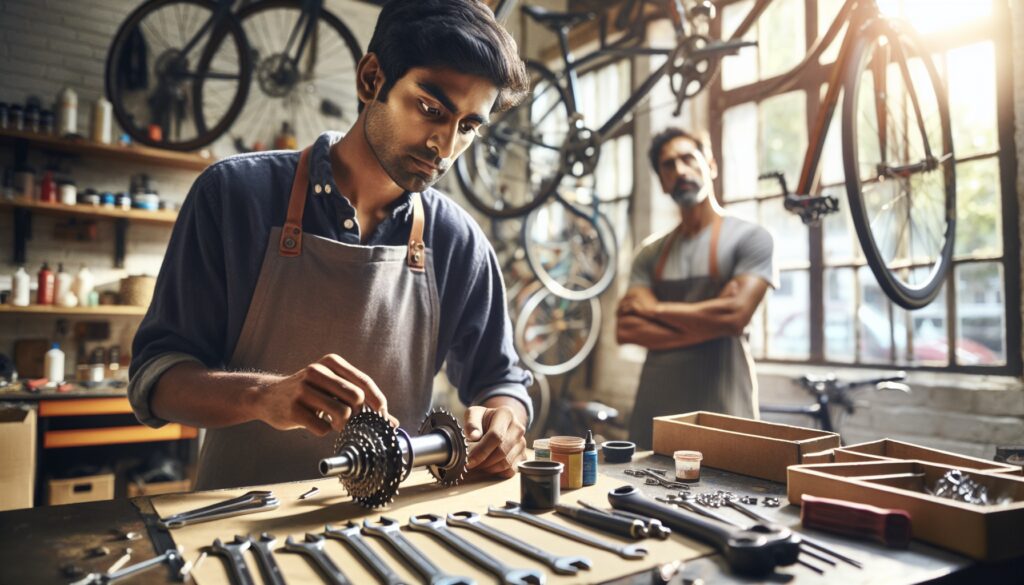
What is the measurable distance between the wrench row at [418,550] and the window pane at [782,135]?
12.0 feet

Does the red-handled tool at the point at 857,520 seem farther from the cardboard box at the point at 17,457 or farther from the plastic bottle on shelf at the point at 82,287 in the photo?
the plastic bottle on shelf at the point at 82,287

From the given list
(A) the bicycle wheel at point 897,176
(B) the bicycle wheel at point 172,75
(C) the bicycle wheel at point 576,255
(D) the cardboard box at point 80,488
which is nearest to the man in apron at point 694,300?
(A) the bicycle wheel at point 897,176

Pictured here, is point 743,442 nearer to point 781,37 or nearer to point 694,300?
point 694,300

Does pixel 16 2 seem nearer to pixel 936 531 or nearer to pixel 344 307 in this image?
pixel 344 307

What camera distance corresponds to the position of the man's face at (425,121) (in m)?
1.47

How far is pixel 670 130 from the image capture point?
3.17 meters

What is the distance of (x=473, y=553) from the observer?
98cm

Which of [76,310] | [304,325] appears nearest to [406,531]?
[304,325]

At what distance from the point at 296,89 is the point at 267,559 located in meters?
4.85

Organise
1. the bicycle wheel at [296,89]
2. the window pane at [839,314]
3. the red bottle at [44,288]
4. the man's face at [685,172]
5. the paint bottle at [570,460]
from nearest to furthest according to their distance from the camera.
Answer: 1. the paint bottle at [570,460]
2. the man's face at [685,172]
3. the window pane at [839,314]
4. the red bottle at [44,288]
5. the bicycle wheel at [296,89]

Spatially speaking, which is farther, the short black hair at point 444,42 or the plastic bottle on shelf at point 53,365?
the plastic bottle on shelf at point 53,365

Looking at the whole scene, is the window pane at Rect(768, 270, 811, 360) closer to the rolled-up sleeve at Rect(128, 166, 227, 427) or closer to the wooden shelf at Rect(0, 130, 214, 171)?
the rolled-up sleeve at Rect(128, 166, 227, 427)

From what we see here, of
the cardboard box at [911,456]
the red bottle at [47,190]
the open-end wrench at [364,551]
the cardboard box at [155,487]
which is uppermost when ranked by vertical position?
the red bottle at [47,190]

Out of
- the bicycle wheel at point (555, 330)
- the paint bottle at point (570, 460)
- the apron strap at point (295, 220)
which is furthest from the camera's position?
the bicycle wheel at point (555, 330)
